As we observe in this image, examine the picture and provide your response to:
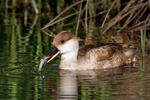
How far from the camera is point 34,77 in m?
8.39

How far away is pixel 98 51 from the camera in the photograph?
9523 millimetres

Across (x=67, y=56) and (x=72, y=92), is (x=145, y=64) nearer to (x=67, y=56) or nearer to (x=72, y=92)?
(x=67, y=56)

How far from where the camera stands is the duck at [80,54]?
30.1 ft

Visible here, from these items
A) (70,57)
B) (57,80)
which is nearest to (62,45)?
(70,57)

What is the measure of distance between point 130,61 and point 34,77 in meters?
2.56

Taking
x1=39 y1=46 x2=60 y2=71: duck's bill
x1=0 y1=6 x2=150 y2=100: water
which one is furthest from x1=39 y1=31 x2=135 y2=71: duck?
x1=0 y1=6 x2=150 y2=100: water

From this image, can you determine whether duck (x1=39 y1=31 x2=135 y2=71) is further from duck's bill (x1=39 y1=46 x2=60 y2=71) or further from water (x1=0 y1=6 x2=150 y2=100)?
water (x1=0 y1=6 x2=150 y2=100)

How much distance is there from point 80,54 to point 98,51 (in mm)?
380

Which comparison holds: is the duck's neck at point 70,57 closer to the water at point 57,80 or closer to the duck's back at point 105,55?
A: the duck's back at point 105,55

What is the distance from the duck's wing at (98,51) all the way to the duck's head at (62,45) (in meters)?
0.25

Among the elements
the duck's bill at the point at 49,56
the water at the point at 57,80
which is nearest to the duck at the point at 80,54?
the duck's bill at the point at 49,56

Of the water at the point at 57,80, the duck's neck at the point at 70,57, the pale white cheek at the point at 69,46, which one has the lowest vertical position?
the water at the point at 57,80

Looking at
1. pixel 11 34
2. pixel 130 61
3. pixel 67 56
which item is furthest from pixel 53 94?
pixel 11 34

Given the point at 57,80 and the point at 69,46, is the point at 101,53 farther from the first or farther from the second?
the point at 57,80
